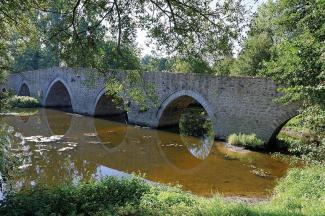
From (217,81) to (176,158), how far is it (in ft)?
13.2

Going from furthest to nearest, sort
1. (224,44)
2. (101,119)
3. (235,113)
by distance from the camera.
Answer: (101,119) → (235,113) → (224,44)

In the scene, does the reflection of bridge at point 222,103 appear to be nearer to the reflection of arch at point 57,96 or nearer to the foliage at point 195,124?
the foliage at point 195,124

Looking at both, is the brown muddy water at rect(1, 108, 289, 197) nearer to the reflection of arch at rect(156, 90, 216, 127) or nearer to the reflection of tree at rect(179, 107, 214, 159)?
the reflection of tree at rect(179, 107, 214, 159)

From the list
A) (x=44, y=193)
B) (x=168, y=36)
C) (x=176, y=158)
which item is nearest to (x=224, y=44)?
(x=168, y=36)

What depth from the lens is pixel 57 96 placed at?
31703 mm

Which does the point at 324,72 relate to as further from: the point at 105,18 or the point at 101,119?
the point at 101,119

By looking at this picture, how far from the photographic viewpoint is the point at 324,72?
7.88 meters

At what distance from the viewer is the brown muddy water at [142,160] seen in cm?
1094

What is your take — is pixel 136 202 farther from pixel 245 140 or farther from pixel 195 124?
pixel 195 124

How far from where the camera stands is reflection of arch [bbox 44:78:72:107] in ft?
100

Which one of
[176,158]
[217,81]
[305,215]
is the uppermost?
[217,81]

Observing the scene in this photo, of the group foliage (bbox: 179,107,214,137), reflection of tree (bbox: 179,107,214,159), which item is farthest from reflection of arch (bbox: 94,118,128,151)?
foliage (bbox: 179,107,214,137)

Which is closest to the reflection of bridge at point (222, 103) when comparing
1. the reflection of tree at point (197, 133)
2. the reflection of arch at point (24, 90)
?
the reflection of tree at point (197, 133)

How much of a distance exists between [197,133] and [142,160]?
5971 millimetres
